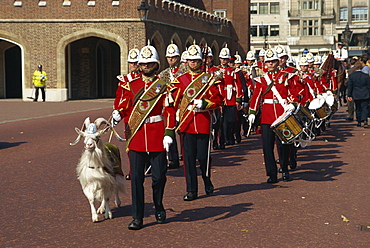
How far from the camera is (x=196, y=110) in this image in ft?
28.8

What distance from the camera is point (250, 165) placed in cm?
1136

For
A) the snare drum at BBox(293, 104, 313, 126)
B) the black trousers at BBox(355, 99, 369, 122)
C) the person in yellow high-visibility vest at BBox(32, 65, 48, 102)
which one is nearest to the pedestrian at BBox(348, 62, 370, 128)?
the black trousers at BBox(355, 99, 369, 122)

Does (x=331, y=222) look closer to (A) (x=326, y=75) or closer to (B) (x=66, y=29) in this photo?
(A) (x=326, y=75)

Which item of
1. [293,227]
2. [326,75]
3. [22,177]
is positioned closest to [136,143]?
[293,227]

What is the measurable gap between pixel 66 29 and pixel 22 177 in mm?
25964

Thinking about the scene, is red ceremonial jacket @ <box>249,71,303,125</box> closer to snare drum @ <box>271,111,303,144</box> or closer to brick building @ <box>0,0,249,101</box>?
snare drum @ <box>271,111,303,144</box>

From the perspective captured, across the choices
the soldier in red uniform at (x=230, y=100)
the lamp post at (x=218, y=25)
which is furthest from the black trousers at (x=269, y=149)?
the lamp post at (x=218, y=25)

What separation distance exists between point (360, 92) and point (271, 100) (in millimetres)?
9687

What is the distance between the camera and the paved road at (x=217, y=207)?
626 centimetres

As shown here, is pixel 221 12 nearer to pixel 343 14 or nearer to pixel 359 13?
pixel 343 14

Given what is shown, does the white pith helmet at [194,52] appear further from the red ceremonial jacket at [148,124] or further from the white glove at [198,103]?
the red ceremonial jacket at [148,124]

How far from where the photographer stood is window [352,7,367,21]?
86.4 metres

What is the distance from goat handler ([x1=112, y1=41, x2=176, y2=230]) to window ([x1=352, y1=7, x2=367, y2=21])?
83944 millimetres

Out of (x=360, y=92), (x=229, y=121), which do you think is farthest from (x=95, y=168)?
(x=360, y=92)
